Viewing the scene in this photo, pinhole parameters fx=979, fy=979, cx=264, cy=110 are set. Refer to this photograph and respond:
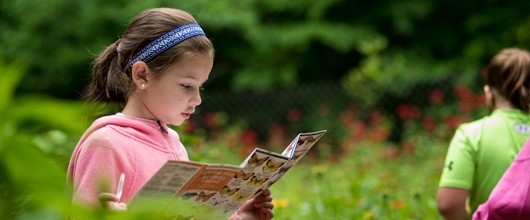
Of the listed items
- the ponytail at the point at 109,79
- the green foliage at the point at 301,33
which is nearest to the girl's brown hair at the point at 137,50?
the ponytail at the point at 109,79

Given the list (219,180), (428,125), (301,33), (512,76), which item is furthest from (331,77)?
(219,180)

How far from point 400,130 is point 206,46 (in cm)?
755

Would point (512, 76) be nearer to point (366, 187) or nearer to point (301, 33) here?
point (366, 187)

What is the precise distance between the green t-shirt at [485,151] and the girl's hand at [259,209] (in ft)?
4.53

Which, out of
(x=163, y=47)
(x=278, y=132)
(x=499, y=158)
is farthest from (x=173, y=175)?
(x=278, y=132)

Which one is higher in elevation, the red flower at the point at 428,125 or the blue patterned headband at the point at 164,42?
the red flower at the point at 428,125

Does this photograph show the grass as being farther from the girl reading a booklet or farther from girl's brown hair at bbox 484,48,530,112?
the girl reading a booklet

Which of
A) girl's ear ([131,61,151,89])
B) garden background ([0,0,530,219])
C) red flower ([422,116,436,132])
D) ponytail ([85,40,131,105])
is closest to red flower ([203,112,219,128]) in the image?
garden background ([0,0,530,219])

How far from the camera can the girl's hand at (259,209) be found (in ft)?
8.46

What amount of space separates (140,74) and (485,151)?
5.82 feet

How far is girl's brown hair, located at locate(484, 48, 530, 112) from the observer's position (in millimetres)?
3799

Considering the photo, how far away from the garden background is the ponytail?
61.6 inches

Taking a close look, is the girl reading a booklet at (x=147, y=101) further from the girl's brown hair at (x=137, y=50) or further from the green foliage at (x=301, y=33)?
the green foliage at (x=301, y=33)

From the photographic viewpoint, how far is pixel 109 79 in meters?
2.62
